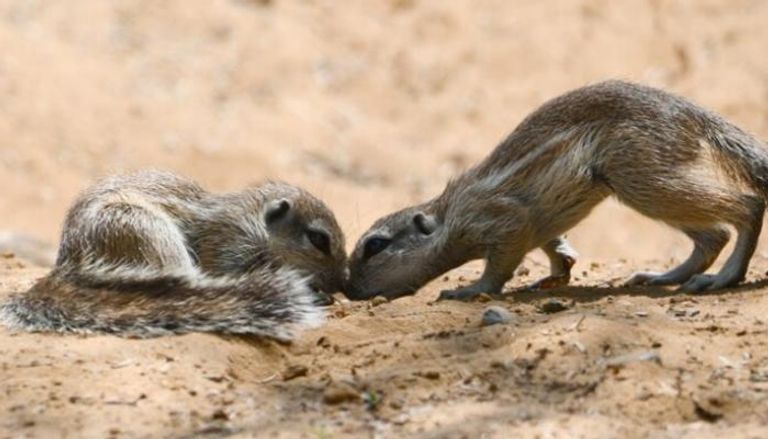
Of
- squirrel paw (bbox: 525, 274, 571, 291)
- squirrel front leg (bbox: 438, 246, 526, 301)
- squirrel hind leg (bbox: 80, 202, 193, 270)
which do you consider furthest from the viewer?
squirrel paw (bbox: 525, 274, 571, 291)

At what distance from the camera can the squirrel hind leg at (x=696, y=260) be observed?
23.5 feet

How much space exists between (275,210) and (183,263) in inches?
34.5

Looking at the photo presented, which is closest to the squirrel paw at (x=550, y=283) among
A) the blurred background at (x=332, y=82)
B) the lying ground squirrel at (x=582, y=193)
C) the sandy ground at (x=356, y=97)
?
the lying ground squirrel at (x=582, y=193)

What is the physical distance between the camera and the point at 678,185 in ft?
22.4

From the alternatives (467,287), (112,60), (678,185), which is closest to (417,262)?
(467,287)

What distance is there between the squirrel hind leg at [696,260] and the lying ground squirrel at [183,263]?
160cm

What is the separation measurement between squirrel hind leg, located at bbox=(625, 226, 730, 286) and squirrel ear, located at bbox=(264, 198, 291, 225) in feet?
5.99

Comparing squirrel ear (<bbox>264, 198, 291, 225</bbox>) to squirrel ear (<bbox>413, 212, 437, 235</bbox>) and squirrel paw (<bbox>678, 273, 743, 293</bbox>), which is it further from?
squirrel paw (<bbox>678, 273, 743, 293</bbox>)

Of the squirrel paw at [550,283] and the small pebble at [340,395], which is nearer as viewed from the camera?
the small pebble at [340,395]

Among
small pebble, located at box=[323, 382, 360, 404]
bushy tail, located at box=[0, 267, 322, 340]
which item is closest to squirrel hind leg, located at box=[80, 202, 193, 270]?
bushy tail, located at box=[0, 267, 322, 340]

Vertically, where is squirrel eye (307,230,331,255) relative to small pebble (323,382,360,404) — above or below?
above

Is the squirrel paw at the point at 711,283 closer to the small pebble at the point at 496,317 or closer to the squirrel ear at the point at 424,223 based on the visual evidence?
the small pebble at the point at 496,317

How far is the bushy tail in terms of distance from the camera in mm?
6031

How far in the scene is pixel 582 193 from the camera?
715cm
